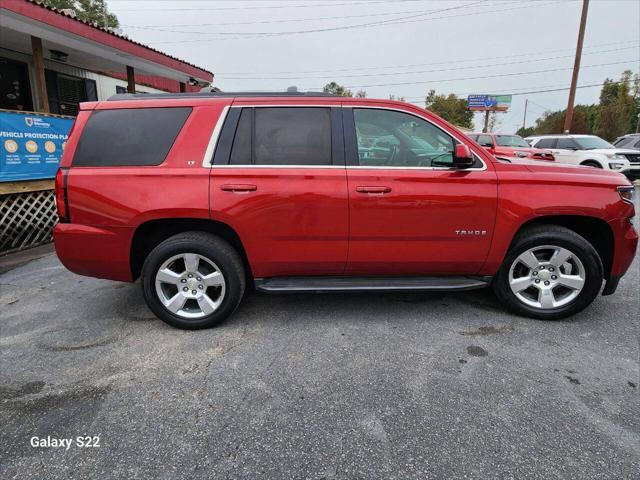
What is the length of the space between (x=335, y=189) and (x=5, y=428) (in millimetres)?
2566

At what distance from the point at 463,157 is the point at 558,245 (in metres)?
1.15

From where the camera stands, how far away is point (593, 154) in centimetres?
1326

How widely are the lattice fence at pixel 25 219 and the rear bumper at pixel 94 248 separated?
372cm

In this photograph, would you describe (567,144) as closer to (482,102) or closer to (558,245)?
(558,245)

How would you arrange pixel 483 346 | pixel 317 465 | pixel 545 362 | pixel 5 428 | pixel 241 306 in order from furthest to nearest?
pixel 241 306
pixel 483 346
pixel 545 362
pixel 5 428
pixel 317 465

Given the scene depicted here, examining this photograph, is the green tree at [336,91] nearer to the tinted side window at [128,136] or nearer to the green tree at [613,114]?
the tinted side window at [128,136]

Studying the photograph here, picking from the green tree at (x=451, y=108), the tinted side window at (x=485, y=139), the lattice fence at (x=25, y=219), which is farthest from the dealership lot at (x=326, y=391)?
the green tree at (x=451, y=108)

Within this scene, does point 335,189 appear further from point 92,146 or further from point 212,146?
point 92,146

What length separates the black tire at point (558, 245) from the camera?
3318 millimetres

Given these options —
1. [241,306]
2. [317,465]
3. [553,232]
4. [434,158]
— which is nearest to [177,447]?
[317,465]

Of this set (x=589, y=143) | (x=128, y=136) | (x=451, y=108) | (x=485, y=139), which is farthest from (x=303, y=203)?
(x=451, y=108)

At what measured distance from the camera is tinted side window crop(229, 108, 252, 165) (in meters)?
3.19

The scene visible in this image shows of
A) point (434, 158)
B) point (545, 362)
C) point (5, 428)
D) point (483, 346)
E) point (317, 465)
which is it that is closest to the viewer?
point (317, 465)

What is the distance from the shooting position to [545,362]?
9.38 ft
